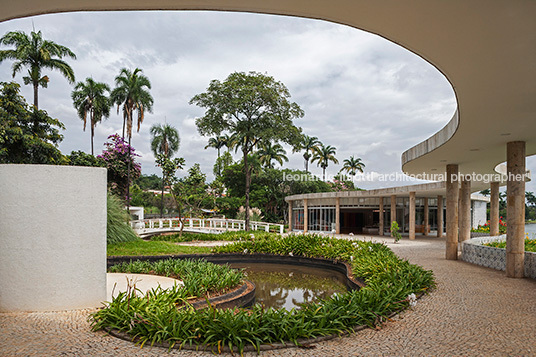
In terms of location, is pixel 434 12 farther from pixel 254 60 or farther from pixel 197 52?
pixel 254 60

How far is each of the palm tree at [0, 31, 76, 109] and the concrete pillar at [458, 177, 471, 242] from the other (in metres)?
22.3

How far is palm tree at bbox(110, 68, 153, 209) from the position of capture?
27062mm

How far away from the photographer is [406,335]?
15.8ft

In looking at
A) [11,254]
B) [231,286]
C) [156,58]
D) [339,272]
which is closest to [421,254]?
[339,272]

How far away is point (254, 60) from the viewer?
23922 millimetres

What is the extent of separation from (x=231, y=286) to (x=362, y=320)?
324cm

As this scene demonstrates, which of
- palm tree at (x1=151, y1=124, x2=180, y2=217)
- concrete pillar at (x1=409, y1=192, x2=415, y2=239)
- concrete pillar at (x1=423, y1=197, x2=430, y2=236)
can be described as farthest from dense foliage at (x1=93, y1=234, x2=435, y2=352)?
palm tree at (x1=151, y1=124, x2=180, y2=217)

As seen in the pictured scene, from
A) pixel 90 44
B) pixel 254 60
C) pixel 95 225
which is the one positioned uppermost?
pixel 254 60

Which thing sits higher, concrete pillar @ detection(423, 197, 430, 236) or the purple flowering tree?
the purple flowering tree

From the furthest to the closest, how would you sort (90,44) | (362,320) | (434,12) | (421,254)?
(421,254) < (90,44) < (362,320) < (434,12)

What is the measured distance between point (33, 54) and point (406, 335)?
2383 cm

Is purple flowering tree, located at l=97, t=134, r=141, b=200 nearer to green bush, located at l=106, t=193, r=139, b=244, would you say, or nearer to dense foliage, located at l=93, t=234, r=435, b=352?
green bush, located at l=106, t=193, r=139, b=244

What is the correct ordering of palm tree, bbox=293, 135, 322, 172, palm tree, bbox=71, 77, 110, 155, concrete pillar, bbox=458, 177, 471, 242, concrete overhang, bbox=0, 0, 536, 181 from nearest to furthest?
1. concrete overhang, bbox=0, 0, 536, 181
2. concrete pillar, bbox=458, 177, 471, 242
3. palm tree, bbox=71, 77, 110, 155
4. palm tree, bbox=293, 135, 322, 172

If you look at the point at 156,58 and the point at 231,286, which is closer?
the point at 231,286
